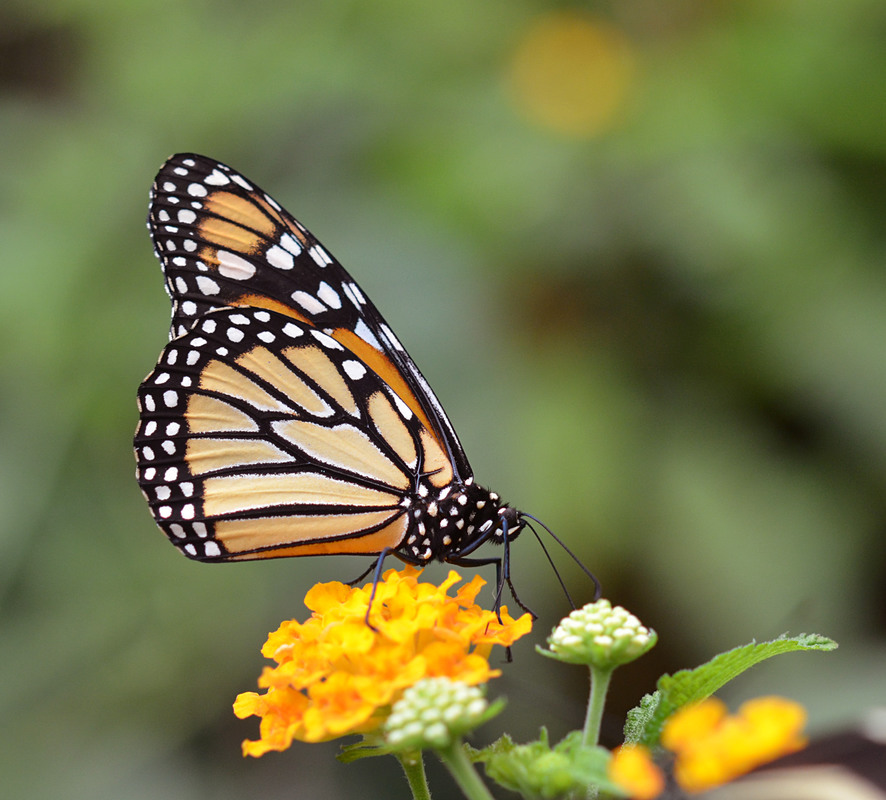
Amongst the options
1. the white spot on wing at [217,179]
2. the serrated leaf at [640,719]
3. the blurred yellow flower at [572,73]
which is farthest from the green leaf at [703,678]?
the blurred yellow flower at [572,73]

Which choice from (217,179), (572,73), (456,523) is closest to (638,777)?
(456,523)

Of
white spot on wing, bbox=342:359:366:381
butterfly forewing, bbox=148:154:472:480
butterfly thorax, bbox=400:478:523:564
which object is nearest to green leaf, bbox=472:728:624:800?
butterfly thorax, bbox=400:478:523:564

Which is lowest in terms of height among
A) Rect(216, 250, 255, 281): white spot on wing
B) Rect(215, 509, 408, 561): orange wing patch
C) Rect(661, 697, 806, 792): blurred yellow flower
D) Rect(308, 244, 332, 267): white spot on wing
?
Rect(215, 509, 408, 561): orange wing patch

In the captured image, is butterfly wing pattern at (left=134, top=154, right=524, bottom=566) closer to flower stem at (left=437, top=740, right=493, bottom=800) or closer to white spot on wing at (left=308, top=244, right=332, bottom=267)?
white spot on wing at (left=308, top=244, right=332, bottom=267)

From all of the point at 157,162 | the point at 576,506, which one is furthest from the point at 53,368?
the point at 576,506

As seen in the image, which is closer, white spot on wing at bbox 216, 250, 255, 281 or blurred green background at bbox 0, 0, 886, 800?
white spot on wing at bbox 216, 250, 255, 281

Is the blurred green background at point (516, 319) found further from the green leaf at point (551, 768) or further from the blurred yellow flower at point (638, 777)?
the blurred yellow flower at point (638, 777)
